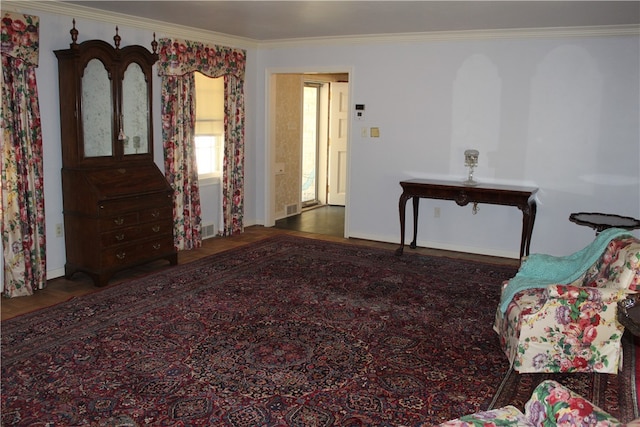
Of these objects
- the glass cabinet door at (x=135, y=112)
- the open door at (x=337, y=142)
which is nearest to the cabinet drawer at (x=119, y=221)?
the glass cabinet door at (x=135, y=112)

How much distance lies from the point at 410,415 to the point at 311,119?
6499 millimetres

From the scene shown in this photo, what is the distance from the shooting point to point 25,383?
3066 mm

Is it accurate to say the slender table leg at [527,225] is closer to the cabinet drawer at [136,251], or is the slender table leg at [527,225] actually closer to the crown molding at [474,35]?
the crown molding at [474,35]

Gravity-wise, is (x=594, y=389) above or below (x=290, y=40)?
below

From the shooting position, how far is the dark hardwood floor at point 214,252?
4.41m

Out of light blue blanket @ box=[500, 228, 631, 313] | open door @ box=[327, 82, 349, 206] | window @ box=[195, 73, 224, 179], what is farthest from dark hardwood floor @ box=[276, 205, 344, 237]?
light blue blanket @ box=[500, 228, 631, 313]

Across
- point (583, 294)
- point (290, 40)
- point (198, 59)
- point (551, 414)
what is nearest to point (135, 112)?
point (198, 59)

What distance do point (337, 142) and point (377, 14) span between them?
4.01 meters

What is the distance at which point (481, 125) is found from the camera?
19.4 feet

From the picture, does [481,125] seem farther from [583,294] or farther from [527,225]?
A: [583,294]

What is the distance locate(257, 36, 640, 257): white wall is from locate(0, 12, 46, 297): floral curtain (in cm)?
321

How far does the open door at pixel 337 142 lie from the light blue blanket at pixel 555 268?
485cm

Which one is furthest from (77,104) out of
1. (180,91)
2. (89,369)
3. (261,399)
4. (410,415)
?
(410,415)

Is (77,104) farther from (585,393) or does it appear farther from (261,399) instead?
(585,393)
